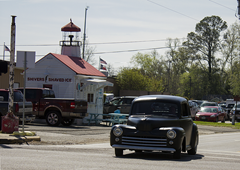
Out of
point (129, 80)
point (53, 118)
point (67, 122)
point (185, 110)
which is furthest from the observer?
point (129, 80)

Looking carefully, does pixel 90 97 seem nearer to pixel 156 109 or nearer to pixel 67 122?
pixel 67 122

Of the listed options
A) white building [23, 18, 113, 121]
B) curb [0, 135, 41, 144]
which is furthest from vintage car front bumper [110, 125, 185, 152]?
white building [23, 18, 113, 121]

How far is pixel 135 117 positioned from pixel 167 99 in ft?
3.70

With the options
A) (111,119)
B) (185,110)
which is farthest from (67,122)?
(185,110)

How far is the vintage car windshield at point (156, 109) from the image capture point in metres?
10.7

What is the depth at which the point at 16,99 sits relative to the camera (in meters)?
16.9

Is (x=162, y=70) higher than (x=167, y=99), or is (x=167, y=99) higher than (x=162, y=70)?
(x=162, y=70)

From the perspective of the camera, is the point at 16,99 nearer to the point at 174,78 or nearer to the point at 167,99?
the point at 167,99

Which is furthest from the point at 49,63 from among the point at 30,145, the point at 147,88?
the point at 147,88

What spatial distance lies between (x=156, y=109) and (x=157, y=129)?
3.53ft

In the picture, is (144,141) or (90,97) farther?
(90,97)

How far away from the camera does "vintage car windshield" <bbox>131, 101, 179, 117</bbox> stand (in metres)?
10.7

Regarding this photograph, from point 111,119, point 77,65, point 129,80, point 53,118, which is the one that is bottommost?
point 111,119

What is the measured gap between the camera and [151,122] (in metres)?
9.90
